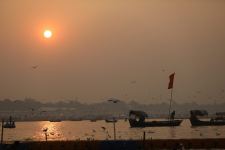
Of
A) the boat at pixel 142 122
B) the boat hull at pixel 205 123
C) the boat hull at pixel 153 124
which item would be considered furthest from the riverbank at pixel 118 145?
the boat hull at pixel 205 123

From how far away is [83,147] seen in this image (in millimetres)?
42906

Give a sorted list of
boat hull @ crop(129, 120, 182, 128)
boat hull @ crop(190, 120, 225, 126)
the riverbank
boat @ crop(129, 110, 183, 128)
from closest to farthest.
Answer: the riverbank, boat @ crop(129, 110, 183, 128), boat hull @ crop(129, 120, 182, 128), boat hull @ crop(190, 120, 225, 126)

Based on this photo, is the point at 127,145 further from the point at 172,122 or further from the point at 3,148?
the point at 172,122

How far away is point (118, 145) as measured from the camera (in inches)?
1508

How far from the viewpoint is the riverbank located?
1515 inches

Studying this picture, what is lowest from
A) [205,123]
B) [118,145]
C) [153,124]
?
[118,145]

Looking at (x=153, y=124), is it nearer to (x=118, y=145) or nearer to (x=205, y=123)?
(x=205, y=123)

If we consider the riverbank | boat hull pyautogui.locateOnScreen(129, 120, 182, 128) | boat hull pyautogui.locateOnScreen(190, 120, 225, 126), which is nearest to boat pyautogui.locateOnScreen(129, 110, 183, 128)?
boat hull pyautogui.locateOnScreen(129, 120, 182, 128)

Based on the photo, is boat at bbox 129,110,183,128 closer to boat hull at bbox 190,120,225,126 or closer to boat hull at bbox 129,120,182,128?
boat hull at bbox 129,120,182,128

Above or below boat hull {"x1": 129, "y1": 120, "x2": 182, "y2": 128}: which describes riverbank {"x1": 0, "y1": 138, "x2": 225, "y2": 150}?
below

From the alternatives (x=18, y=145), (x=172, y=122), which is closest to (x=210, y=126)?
(x=172, y=122)

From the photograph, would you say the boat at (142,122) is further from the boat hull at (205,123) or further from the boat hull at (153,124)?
the boat hull at (205,123)

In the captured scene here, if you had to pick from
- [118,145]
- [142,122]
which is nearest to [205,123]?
[142,122]

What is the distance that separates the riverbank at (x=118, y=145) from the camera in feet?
126
